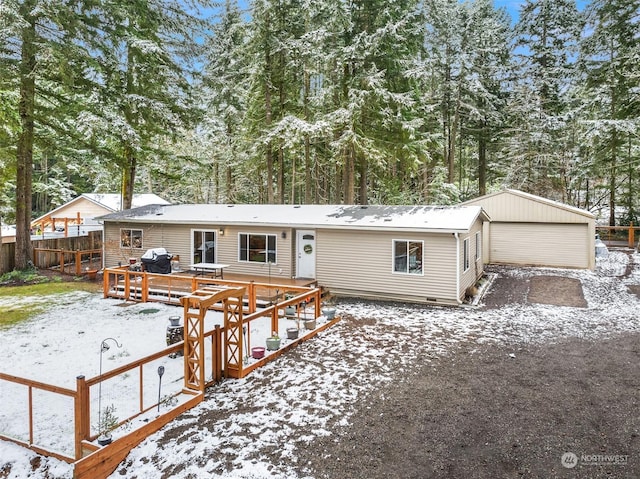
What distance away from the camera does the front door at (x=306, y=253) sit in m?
12.6

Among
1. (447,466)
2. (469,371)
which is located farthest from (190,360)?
(469,371)

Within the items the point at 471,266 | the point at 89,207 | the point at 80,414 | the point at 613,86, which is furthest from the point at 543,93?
the point at 89,207

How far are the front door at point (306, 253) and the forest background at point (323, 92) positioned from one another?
527cm

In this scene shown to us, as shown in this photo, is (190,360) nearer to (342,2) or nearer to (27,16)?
(27,16)

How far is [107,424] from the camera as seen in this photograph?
15.4 feet

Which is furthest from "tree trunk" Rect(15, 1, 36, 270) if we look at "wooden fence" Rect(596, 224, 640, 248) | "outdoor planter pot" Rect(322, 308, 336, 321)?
"wooden fence" Rect(596, 224, 640, 248)

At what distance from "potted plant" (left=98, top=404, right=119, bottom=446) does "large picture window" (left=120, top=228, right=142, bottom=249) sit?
10.8 meters

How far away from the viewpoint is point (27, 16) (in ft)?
41.6

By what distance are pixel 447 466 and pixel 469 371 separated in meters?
2.69

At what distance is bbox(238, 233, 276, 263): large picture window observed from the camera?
43.0 feet

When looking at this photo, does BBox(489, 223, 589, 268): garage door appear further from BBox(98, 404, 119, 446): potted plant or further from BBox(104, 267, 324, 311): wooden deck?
BBox(98, 404, 119, 446): potted plant

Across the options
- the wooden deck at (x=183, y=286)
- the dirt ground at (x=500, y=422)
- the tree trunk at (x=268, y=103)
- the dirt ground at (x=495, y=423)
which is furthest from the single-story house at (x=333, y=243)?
the tree trunk at (x=268, y=103)

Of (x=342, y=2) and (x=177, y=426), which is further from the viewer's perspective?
(x=342, y=2)

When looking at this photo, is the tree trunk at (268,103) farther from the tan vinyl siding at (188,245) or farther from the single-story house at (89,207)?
the single-story house at (89,207)
